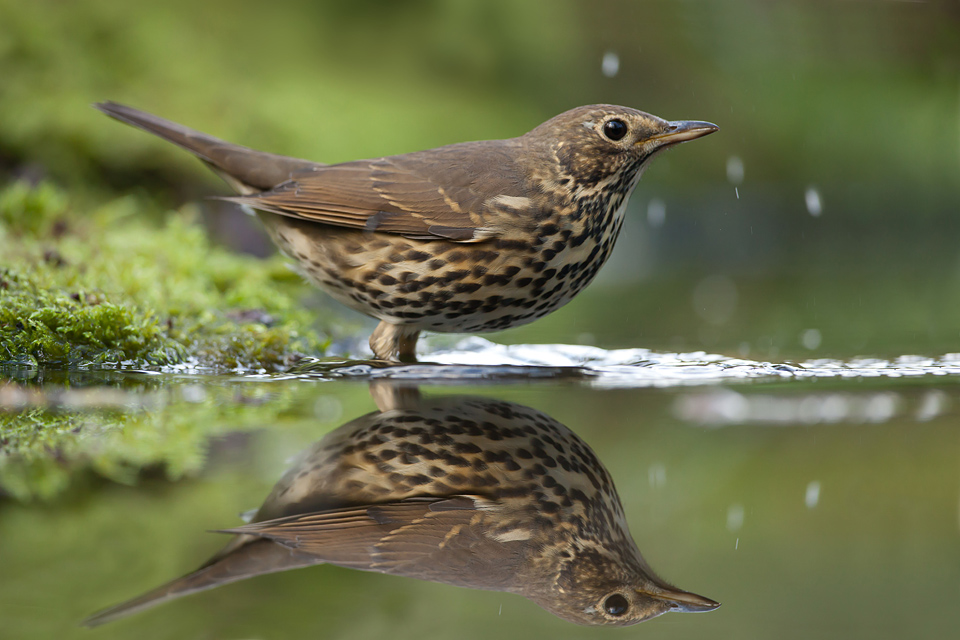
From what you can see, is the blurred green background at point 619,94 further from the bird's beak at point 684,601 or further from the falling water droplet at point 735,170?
the bird's beak at point 684,601

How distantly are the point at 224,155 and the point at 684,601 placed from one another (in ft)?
10.5

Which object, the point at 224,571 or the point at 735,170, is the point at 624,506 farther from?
the point at 735,170

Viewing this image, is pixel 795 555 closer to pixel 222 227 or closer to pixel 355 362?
pixel 355 362

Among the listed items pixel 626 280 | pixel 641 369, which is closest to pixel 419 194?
pixel 641 369

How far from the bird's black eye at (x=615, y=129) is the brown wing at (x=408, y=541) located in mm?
2197

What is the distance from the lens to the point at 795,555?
158 cm

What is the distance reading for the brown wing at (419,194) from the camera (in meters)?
3.44

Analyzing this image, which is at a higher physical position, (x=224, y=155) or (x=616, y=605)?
(x=224, y=155)

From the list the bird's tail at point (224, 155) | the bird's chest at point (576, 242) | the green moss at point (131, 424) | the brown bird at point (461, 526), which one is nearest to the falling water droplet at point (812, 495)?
the brown bird at point (461, 526)

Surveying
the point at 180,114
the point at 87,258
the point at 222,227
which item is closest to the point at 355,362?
the point at 87,258

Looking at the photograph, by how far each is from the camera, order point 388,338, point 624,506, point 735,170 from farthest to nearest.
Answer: point 735,170, point 388,338, point 624,506

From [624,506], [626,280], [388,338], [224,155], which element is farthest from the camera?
[626,280]

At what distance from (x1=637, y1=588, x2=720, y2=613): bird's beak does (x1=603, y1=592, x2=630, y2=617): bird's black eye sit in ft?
0.14

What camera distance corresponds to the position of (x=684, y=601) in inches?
56.7
